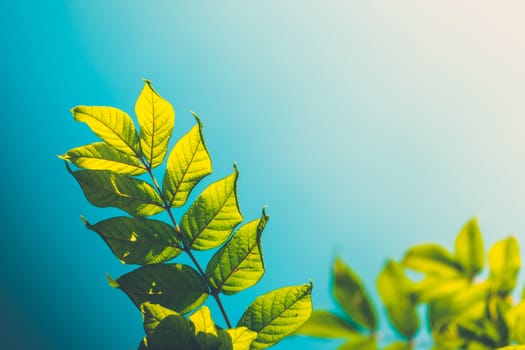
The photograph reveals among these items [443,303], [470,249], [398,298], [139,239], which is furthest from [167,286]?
[470,249]

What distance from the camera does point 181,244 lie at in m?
0.67

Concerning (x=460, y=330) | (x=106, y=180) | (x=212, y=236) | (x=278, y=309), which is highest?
(x=106, y=180)

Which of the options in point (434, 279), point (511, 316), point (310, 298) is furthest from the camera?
point (434, 279)

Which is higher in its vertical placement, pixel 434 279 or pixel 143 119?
pixel 143 119

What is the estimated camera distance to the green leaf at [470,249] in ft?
3.54

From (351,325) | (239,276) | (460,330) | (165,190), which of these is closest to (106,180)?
(165,190)

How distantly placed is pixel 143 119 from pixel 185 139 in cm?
7

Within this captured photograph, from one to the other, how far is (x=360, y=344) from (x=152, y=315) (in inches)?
22.4

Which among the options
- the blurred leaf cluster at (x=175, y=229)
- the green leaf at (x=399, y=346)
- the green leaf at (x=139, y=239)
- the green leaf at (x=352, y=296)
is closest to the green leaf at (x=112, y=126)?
the blurred leaf cluster at (x=175, y=229)

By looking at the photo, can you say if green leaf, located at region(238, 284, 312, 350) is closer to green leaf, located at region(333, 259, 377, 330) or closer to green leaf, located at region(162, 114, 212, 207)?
green leaf, located at region(162, 114, 212, 207)

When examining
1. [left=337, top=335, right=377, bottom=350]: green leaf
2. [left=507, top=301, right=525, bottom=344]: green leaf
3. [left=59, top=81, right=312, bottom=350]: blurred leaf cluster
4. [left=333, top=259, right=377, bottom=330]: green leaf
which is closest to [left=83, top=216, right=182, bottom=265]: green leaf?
[left=59, top=81, right=312, bottom=350]: blurred leaf cluster

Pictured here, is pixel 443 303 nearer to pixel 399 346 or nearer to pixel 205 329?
pixel 399 346

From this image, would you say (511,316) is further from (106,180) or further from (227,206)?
(106,180)

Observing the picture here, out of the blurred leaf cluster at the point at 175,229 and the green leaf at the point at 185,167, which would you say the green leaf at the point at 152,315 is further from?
the green leaf at the point at 185,167
